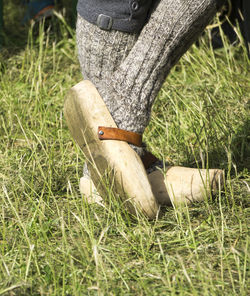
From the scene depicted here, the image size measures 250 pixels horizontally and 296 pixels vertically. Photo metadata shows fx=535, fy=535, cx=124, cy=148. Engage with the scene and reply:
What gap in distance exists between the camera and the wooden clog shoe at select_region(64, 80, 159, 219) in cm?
132

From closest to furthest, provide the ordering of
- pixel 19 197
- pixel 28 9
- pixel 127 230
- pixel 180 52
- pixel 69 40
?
pixel 127 230 < pixel 180 52 < pixel 19 197 < pixel 69 40 < pixel 28 9

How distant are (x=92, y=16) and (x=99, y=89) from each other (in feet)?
0.63

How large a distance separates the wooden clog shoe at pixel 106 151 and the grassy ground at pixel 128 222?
0.06m

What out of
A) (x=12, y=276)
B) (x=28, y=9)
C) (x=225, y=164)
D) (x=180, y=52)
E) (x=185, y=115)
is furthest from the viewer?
(x=28, y=9)

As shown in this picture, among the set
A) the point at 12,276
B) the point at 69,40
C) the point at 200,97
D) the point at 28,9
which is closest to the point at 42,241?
the point at 12,276

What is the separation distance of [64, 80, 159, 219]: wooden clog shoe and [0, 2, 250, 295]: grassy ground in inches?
2.3

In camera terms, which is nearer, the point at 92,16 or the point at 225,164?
the point at 92,16

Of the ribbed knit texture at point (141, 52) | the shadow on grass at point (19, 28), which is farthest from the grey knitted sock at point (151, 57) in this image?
the shadow on grass at point (19, 28)

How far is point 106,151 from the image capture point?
1349mm

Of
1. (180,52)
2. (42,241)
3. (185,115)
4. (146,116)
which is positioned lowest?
(42,241)

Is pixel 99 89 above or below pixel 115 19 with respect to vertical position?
below

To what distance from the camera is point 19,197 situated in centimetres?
157

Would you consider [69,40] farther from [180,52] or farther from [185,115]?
[180,52]

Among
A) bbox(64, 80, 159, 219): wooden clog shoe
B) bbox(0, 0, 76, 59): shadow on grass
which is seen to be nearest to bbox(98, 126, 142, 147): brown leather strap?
bbox(64, 80, 159, 219): wooden clog shoe
